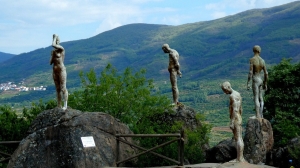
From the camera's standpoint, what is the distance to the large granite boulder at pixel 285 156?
925 inches

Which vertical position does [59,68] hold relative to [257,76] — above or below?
above

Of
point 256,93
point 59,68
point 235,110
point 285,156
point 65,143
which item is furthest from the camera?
point 256,93

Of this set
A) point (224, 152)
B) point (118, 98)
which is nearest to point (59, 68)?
point (224, 152)

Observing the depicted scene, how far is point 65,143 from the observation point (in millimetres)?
22188

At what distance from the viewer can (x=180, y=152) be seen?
2105cm

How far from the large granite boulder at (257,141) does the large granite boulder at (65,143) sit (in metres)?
6.37

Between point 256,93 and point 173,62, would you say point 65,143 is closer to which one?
point 173,62

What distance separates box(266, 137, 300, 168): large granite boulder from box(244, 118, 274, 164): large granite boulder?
368 millimetres

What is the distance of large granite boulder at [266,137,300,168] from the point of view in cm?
2350

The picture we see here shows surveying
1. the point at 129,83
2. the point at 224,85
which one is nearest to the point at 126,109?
the point at 129,83

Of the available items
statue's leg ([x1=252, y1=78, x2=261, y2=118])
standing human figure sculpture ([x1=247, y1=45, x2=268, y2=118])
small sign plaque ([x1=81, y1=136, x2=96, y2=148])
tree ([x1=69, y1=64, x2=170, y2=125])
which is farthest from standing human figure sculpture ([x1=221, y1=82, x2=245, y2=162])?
tree ([x1=69, y1=64, x2=170, y2=125])

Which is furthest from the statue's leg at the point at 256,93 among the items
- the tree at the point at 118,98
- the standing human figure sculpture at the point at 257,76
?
the tree at the point at 118,98

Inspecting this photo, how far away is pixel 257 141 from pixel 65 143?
948 centimetres

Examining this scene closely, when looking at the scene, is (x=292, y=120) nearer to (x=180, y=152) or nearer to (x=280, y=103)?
(x=280, y=103)
